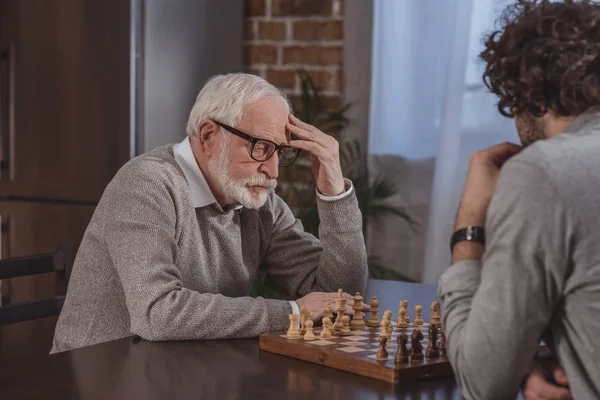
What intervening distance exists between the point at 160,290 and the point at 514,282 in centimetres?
90

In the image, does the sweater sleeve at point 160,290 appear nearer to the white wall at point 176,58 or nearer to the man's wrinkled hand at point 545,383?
the man's wrinkled hand at point 545,383

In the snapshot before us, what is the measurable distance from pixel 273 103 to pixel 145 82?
1.32 metres

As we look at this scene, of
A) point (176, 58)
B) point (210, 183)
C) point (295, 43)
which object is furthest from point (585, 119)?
point (295, 43)

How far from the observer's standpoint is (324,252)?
2336mm

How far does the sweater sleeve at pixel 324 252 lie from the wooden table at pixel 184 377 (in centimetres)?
57

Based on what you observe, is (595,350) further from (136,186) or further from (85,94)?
(85,94)

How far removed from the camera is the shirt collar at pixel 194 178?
2.21 meters

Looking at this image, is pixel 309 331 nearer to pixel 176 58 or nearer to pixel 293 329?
pixel 293 329

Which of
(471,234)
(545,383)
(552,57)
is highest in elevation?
(552,57)

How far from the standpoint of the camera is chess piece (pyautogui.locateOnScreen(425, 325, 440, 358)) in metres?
1.62

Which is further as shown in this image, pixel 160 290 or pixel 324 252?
pixel 324 252

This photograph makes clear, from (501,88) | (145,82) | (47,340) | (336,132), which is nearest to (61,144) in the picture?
(145,82)

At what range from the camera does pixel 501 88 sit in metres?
1.39

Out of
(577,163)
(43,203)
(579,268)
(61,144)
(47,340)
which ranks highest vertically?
(577,163)
